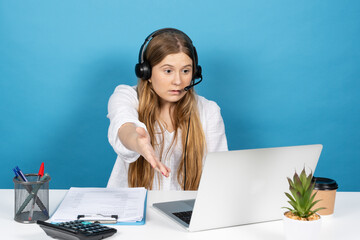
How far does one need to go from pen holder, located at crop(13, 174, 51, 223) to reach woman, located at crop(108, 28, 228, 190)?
2.25ft

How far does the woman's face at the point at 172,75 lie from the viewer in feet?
6.88

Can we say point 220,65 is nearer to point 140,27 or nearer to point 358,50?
point 140,27

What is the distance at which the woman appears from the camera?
2094 millimetres

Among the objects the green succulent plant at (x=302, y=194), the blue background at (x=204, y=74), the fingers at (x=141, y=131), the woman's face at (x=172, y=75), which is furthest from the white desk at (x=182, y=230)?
the blue background at (x=204, y=74)

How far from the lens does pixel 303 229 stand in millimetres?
1099

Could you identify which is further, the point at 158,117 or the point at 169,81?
the point at 158,117

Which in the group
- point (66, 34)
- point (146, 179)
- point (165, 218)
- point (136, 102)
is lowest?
point (165, 218)

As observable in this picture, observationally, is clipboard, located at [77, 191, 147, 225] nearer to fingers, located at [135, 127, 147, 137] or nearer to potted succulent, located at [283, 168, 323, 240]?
fingers, located at [135, 127, 147, 137]

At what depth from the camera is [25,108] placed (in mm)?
2877

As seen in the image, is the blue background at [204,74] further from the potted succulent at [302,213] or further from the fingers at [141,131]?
the potted succulent at [302,213]

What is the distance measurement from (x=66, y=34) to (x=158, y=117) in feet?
3.23

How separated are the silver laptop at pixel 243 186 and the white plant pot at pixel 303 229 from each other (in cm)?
17

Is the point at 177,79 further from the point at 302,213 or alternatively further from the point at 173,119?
the point at 302,213

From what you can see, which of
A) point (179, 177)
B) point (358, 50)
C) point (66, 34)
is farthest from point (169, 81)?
point (358, 50)
